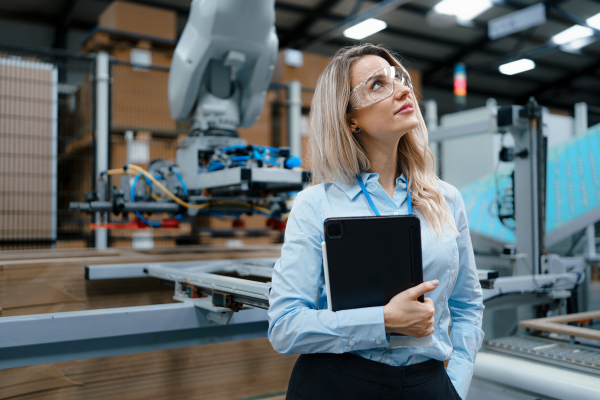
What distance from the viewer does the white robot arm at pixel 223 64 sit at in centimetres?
227

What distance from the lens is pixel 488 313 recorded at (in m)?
2.27

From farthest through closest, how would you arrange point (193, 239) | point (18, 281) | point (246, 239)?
point (246, 239), point (193, 239), point (18, 281)

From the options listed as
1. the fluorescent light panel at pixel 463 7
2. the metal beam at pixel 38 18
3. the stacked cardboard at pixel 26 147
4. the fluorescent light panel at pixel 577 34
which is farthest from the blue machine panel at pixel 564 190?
the metal beam at pixel 38 18

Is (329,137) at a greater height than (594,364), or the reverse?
(329,137)

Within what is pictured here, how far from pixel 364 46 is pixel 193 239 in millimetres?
2920

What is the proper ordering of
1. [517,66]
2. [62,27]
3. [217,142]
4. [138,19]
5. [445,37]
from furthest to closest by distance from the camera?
1. [517,66]
2. [445,37]
3. [62,27]
4. [138,19]
5. [217,142]

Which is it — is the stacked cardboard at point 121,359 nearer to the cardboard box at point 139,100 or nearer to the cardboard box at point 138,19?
the cardboard box at point 139,100

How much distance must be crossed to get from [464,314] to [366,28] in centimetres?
822

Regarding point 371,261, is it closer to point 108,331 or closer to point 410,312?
point 410,312

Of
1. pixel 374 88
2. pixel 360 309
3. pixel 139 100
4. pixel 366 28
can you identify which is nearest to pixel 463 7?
pixel 366 28

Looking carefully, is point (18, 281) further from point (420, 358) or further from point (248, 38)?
point (420, 358)

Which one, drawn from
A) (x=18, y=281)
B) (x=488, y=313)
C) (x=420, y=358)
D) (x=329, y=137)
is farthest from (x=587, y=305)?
(x=18, y=281)

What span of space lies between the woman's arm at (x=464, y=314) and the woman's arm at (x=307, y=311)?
0.91 ft

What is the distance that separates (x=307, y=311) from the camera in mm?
838
